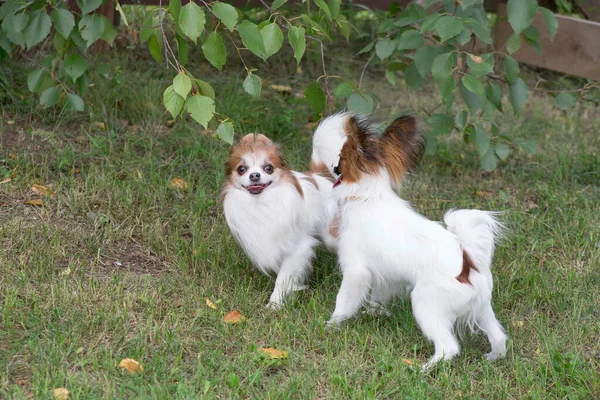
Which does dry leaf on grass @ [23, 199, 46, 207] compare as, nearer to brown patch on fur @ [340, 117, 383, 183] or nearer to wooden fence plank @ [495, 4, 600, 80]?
brown patch on fur @ [340, 117, 383, 183]

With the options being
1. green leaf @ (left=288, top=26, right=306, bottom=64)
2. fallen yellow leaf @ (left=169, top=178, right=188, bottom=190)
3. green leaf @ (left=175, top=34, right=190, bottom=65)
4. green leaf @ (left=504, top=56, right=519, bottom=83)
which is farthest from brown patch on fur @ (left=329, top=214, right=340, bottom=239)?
green leaf @ (left=504, top=56, right=519, bottom=83)

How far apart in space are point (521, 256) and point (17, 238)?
2.94 m

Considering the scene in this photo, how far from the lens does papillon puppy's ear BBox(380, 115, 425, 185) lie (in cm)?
376

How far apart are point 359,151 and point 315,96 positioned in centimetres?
77

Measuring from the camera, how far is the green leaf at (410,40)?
493 centimetres

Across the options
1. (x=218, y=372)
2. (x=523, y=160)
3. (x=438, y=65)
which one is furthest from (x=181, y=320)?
(x=523, y=160)

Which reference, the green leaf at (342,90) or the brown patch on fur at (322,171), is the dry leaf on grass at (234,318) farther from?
the green leaf at (342,90)

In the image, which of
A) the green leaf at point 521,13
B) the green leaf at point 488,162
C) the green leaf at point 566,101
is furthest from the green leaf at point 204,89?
the green leaf at point 566,101

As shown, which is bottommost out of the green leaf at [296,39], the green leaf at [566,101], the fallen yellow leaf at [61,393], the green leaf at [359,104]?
the green leaf at [566,101]

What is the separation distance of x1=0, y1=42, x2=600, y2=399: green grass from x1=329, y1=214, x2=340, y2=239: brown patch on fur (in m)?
0.32

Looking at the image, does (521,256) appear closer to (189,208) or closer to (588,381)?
(588,381)

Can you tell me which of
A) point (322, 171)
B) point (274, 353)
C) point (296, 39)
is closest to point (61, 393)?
point (274, 353)

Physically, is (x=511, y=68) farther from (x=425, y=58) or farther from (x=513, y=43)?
(x=425, y=58)

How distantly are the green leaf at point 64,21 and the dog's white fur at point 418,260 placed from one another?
179 cm
